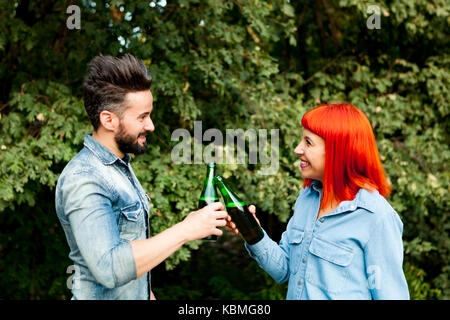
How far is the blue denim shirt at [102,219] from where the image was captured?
162cm

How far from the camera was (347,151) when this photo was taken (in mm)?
2002

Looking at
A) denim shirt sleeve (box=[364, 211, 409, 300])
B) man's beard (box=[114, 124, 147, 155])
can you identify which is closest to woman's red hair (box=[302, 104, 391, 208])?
denim shirt sleeve (box=[364, 211, 409, 300])

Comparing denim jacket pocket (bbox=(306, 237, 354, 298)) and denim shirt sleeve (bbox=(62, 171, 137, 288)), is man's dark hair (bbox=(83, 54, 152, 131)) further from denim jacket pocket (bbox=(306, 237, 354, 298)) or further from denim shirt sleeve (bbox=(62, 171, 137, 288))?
denim jacket pocket (bbox=(306, 237, 354, 298))

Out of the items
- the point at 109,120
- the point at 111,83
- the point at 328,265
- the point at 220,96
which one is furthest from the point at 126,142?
the point at 220,96

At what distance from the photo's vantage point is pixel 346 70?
587 centimetres

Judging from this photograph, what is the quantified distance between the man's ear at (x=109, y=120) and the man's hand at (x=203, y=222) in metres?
0.49

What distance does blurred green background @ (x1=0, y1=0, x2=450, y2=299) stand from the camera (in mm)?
3990

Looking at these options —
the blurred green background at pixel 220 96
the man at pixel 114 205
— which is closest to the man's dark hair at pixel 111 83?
the man at pixel 114 205

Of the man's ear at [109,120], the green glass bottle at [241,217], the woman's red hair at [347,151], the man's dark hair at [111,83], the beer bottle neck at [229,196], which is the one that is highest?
the man's dark hair at [111,83]

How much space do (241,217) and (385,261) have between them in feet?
2.36

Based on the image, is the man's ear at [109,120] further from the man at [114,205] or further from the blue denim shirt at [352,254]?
the blue denim shirt at [352,254]

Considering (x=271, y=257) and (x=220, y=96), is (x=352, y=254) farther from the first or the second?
(x=220, y=96)
